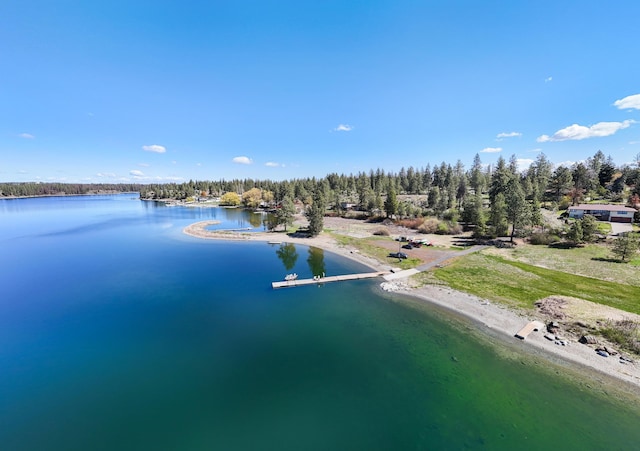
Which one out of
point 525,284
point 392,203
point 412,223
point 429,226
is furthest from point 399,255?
point 392,203

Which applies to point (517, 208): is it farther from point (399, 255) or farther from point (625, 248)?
point (399, 255)

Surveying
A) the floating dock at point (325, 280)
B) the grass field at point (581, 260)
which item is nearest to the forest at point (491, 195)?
the grass field at point (581, 260)

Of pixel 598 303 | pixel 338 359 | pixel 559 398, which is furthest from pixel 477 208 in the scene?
pixel 338 359

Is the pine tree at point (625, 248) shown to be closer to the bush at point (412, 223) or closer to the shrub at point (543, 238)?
the shrub at point (543, 238)

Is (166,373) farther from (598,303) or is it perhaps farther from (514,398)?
(598,303)

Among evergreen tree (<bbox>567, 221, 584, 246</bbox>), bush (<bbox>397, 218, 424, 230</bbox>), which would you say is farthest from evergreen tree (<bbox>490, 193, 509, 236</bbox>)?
bush (<bbox>397, 218, 424, 230</bbox>)

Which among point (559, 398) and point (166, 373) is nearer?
point (559, 398)

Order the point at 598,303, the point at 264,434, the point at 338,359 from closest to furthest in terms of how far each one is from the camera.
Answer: the point at 264,434, the point at 338,359, the point at 598,303
